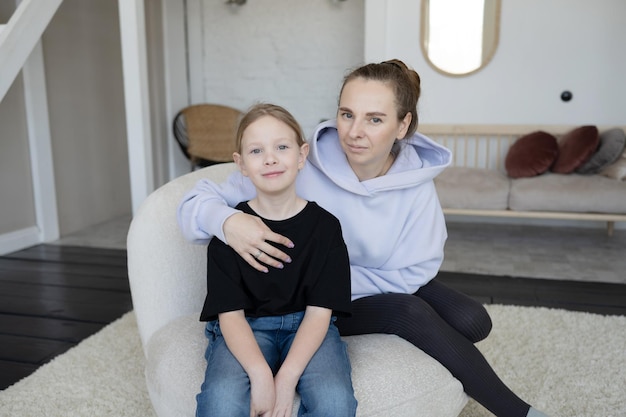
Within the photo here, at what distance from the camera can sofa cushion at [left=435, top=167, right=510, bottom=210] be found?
3447mm

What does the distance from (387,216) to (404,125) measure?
0.24m

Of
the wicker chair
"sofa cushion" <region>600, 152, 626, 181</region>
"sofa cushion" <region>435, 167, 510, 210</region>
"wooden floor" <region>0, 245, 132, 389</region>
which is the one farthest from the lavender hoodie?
the wicker chair

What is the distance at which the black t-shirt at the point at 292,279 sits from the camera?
1207 millimetres

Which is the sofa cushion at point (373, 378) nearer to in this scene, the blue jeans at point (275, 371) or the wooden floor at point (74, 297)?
the blue jeans at point (275, 371)

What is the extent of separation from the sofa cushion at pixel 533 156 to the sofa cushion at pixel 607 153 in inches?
7.9

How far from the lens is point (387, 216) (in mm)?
1492

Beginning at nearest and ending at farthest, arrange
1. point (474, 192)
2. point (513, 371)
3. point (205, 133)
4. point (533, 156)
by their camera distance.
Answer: point (513, 371)
point (474, 192)
point (533, 156)
point (205, 133)

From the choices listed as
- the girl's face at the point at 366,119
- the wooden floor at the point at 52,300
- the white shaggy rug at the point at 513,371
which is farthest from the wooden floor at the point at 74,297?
the girl's face at the point at 366,119

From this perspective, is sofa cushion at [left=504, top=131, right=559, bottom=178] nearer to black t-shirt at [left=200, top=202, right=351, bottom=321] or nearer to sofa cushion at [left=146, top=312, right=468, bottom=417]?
sofa cushion at [left=146, top=312, right=468, bottom=417]

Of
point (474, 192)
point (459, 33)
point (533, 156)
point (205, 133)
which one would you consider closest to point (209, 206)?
point (474, 192)

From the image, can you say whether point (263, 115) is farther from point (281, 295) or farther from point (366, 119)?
point (281, 295)

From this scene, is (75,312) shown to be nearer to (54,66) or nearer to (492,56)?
(54,66)

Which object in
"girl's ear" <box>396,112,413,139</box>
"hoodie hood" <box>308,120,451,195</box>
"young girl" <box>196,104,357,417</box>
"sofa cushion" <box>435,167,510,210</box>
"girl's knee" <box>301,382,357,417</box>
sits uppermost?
"girl's ear" <box>396,112,413,139</box>

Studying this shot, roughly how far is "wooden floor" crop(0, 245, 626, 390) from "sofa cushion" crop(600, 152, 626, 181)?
89 cm
